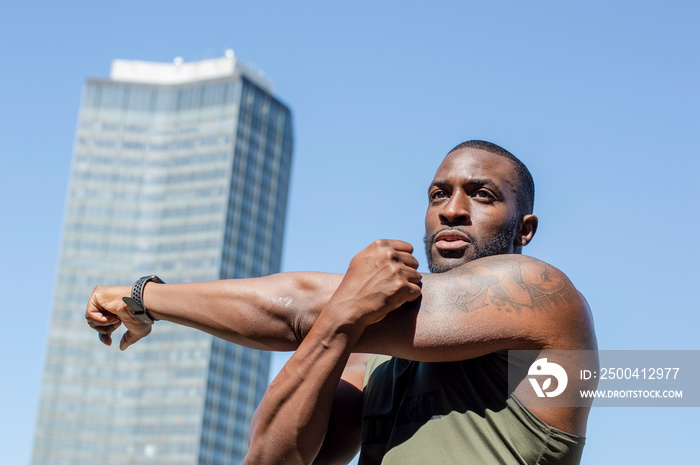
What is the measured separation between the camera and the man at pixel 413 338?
2.97 meters

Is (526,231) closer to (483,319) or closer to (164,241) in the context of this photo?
(483,319)

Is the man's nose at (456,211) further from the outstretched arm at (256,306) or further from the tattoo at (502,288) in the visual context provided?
the outstretched arm at (256,306)

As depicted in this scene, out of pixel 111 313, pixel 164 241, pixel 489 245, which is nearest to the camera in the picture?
pixel 111 313

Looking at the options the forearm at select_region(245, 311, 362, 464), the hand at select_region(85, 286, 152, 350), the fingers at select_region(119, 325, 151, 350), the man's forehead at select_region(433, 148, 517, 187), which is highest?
the man's forehead at select_region(433, 148, 517, 187)

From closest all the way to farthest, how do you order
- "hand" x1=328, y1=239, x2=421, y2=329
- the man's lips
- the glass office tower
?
"hand" x1=328, y1=239, x2=421, y2=329, the man's lips, the glass office tower

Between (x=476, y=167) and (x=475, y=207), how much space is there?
0.59ft

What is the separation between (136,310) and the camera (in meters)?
3.25

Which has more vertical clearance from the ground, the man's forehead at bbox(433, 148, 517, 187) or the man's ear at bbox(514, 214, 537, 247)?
the man's forehead at bbox(433, 148, 517, 187)

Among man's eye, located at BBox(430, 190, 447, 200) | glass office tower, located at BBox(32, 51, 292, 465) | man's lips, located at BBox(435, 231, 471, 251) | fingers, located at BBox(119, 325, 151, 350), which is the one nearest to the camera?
fingers, located at BBox(119, 325, 151, 350)

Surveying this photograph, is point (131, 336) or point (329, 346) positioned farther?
point (131, 336)

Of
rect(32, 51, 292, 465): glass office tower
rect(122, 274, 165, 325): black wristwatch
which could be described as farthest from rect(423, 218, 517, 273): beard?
rect(32, 51, 292, 465): glass office tower

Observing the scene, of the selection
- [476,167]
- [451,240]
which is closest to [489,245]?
[451,240]

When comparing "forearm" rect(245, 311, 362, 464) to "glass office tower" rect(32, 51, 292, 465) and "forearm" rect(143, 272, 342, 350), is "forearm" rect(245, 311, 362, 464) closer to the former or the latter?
"forearm" rect(143, 272, 342, 350)

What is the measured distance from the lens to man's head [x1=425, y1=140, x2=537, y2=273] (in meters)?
3.49
